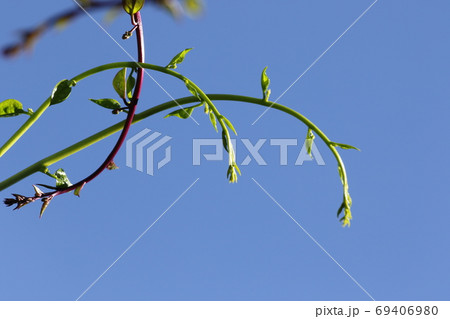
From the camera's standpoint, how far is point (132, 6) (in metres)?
0.66

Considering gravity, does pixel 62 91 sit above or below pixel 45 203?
above

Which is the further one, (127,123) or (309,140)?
(309,140)

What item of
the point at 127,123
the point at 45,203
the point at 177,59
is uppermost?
the point at 177,59

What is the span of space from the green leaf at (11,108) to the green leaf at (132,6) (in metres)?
0.19

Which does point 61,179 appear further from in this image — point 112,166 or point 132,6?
point 132,6

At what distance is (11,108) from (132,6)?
217 millimetres

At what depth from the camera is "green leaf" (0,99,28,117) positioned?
727 millimetres

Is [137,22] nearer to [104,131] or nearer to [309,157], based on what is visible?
[104,131]

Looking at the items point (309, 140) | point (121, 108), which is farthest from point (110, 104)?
point (309, 140)

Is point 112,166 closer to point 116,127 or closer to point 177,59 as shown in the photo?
point 116,127

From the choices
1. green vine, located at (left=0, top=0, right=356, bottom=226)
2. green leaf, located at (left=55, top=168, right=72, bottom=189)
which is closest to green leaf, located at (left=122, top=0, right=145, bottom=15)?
green vine, located at (left=0, top=0, right=356, bottom=226)

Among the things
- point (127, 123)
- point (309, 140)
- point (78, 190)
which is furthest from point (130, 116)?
point (309, 140)

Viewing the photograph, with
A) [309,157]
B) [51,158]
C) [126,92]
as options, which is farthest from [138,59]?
[309,157]

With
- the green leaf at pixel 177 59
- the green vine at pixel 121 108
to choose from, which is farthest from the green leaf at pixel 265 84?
the green leaf at pixel 177 59
